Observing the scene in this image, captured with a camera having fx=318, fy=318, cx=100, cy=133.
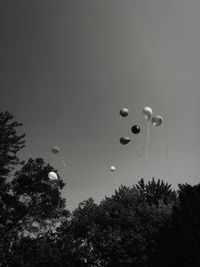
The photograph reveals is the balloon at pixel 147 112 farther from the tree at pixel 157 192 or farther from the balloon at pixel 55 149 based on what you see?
the tree at pixel 157 192

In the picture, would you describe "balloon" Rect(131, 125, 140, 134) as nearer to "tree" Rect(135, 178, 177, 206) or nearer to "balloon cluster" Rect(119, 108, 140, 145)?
"balloon cluster" Rect(119, 108, 140, 145)

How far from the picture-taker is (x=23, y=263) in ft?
75.6

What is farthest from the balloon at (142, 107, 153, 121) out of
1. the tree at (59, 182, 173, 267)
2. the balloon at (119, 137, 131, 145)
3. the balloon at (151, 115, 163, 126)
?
the tree at (59, 182, 173, 267)

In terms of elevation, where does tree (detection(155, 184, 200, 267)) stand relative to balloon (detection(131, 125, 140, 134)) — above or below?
below

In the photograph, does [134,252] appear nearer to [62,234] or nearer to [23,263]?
[62,234]

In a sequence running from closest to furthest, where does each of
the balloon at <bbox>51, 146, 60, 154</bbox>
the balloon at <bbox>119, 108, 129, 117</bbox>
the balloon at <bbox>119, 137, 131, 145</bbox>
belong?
1. the balloon at <bbox>119, 108, 129, 117</bbox>
2. the balloon at <bbox>119, 137, 131, 145</bbox>
3. the balloon at <bbox>51, 146, 60, 154</bbox>

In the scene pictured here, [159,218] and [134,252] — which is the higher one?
[159,218]

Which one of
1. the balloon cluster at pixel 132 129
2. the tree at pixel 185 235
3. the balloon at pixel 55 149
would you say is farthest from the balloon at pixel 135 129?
the tree at pixel 185 235

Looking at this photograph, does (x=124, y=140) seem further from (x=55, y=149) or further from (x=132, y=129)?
(x=55, y=149)

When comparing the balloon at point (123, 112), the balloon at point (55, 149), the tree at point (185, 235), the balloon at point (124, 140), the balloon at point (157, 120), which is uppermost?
the balloon at point (123, 112)

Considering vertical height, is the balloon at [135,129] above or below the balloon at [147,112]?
below

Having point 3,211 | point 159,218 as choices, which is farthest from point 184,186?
point 3,211

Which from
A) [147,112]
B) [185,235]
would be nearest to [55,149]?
[147,112]

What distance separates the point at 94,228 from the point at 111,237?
1.80 meters
